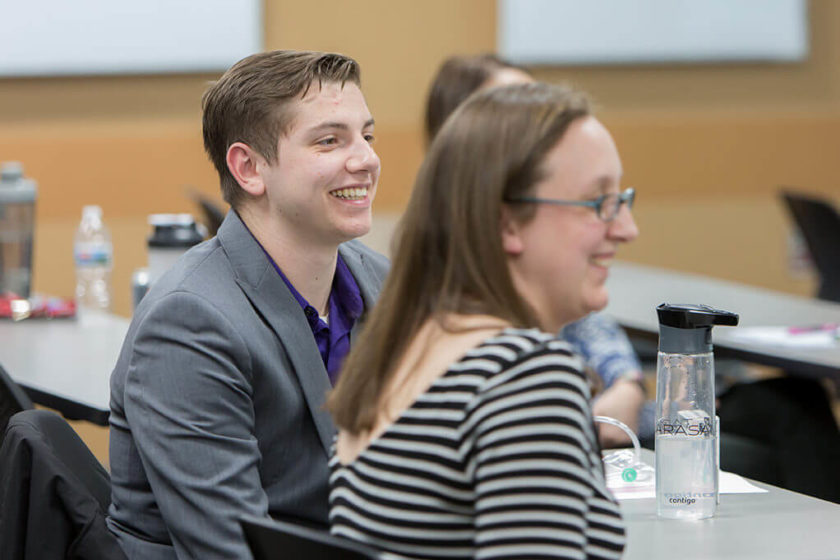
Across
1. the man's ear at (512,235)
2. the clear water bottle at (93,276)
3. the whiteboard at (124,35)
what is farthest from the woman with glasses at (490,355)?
the whiteboard at (124,35)

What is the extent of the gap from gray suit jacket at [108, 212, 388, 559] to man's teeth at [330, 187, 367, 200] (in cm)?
17

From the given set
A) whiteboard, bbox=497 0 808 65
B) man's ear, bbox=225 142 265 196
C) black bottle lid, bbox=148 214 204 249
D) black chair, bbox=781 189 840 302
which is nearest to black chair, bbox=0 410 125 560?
man's ear, bbox=225 142 265 196

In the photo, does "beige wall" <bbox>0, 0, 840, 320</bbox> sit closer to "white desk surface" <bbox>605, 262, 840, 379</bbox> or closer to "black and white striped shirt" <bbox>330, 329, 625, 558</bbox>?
"white desk surface" <bbox>605, 262, 840, 379</bbox>

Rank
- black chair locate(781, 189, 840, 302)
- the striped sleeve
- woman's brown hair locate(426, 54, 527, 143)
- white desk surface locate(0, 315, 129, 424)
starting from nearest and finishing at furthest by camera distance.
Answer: the striped sleeve < white desk surface locate(0, 315, 129, 424) < woman's brown hair locate(426, 54, 527, 143) < black chair locate(781, 189, 840, 302)

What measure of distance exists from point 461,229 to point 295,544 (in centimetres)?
36

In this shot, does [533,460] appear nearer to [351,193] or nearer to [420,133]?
[351,193]

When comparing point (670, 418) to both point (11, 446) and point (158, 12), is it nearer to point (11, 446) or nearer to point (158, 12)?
point (11, 446)

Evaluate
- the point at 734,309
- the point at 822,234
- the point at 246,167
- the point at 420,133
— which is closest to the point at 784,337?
the point at 734,309

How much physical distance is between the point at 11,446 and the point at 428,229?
2.14ft

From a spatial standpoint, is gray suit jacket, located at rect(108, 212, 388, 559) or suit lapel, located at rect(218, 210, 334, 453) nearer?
gray suit jacket, located at rect(108, 212, 388, 559)

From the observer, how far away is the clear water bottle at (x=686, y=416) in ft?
5.90

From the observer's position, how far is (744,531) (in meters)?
1.73

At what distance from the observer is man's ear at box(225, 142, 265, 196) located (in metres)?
2.02

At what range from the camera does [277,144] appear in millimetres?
2018
